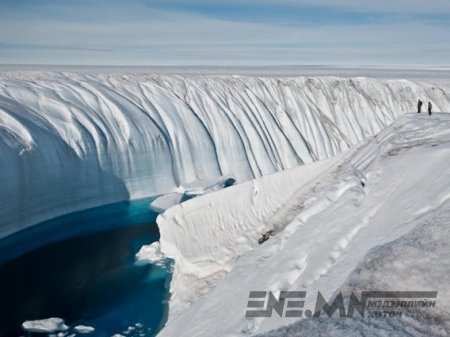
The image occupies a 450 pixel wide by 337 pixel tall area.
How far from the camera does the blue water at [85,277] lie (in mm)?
7129

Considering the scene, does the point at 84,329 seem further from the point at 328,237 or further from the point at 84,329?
the point at 328,237

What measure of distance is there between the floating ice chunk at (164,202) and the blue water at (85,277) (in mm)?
791

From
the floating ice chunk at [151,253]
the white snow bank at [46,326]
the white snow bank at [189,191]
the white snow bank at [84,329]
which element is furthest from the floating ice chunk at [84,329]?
the white snow bank at [189,191]

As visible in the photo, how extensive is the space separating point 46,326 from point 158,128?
10088 millimetres

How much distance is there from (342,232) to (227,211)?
370cm

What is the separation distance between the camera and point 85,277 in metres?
8.66

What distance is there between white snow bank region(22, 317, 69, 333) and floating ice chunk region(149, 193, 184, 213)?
6.46 meters

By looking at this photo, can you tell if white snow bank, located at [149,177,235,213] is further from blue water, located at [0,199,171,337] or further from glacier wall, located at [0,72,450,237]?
blue water, located at [0,199,171,337]

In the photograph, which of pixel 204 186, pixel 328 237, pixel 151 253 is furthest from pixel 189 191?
pixel 328 237

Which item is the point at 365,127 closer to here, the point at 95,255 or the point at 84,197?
the point at 84,197

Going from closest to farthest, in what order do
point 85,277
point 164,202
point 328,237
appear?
point 328,237 → point 85,277 → point 164,202

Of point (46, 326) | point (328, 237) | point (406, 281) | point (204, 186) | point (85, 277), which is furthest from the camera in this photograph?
point (204, 186)

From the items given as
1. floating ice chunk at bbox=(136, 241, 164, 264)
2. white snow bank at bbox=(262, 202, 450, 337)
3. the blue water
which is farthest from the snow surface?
the blue water

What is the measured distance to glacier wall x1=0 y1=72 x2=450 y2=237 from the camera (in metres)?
12.4
